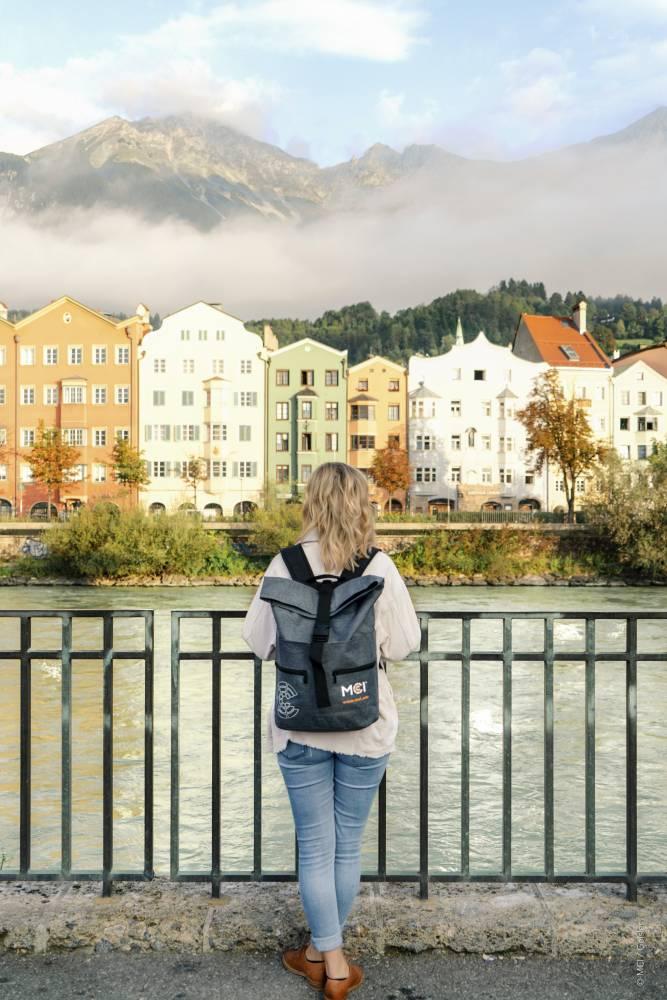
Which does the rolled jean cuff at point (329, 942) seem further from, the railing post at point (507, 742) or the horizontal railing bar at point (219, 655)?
the horizontal railing bar at point (219, 655)

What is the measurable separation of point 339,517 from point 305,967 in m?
1.34

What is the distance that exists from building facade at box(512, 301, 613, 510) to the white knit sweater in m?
61.9

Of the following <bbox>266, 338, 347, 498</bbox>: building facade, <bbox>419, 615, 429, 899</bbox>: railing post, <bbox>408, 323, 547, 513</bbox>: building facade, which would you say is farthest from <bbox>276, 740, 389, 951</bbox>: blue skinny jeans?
<bbox>408, 323, 547, 513</bbox>: building facade

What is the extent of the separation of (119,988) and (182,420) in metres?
62.2

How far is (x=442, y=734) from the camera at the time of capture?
19.4 m

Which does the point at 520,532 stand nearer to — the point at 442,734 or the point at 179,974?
the point at 442,734

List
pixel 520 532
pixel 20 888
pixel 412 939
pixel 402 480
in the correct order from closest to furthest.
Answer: pixel 412 939
pixel 20 888
pixel 520 532
pixel 402 480

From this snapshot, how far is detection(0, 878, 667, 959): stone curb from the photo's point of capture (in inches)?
131

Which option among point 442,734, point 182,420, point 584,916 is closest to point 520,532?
point 182,420

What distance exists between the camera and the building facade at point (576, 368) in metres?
66.3

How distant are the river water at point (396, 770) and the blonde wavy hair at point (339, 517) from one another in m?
4.34

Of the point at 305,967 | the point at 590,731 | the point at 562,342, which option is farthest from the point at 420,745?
the point at 562,342

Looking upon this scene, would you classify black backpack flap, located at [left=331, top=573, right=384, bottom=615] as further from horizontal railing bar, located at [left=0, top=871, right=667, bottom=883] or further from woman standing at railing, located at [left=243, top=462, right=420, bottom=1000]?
Answer: horizontal railing bar, located at [left=0, top=871, right=667, bottom=883]

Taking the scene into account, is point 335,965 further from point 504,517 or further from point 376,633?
point 504,517
